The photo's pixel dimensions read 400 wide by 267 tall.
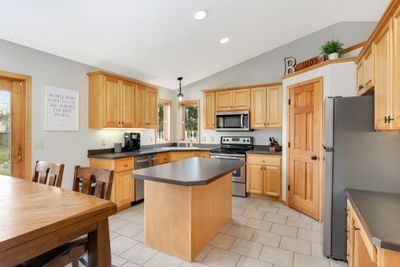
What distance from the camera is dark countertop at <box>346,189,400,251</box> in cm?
100

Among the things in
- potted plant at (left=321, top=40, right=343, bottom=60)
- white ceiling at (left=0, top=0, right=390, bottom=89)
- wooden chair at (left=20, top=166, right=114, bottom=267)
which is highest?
white ceiling at (left=0, top=0, right=390, bottom=89)

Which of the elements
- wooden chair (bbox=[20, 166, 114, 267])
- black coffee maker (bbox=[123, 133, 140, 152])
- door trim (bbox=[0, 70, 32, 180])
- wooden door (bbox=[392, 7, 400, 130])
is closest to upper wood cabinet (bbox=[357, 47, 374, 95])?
wooden door (bbox=[392, 7, 400, 130])

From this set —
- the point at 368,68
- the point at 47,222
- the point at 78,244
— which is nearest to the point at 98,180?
the point at 78,244

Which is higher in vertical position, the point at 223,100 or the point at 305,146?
the point at 223,100

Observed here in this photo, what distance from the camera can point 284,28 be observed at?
376 centimetres

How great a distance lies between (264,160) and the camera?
4062 millimetres

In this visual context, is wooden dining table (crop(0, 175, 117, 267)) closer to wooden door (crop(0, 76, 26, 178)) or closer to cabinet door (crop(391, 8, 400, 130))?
wooden door (crop(0, 76, 26, 178))

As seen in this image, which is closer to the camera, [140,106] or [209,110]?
[140,106]

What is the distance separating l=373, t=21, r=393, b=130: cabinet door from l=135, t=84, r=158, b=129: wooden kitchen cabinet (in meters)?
3.55

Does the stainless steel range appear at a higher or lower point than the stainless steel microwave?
lower

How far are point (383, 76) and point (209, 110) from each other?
3.53 m

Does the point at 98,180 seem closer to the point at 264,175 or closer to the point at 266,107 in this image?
the point at 264,175

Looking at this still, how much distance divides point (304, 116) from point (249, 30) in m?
1.70

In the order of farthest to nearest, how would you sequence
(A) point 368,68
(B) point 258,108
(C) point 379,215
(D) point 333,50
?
(B) point 258,108 → (D) point 333,50 → (A) point 368,68 → (C) point 379,215
